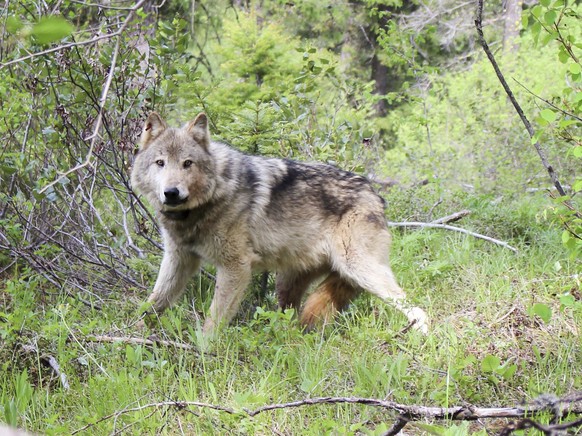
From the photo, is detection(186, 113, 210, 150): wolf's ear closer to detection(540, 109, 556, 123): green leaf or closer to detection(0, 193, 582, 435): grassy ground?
detection(0, 193, 582, 435): grassy ground

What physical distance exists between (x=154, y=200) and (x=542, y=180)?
7996 millimetres

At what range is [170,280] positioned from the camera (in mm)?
5551

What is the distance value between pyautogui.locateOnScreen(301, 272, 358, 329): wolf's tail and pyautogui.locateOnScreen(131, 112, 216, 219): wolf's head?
4.30 feet

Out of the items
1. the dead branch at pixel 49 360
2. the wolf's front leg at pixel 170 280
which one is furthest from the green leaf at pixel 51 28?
the wolf's front leg at pixel 170 280

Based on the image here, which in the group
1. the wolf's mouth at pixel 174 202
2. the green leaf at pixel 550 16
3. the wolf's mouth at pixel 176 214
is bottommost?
the wolf's mouth at pixel 176 214

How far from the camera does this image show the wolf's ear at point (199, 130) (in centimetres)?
547

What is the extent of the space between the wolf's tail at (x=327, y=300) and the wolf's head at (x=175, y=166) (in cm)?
131

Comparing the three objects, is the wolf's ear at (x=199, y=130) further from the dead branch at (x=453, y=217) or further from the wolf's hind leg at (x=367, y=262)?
the dead branch at (x=453, y=217)

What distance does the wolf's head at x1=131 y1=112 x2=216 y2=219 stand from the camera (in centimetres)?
518

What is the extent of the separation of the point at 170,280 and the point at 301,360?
1757 millimetres

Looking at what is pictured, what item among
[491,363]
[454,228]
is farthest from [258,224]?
[491,363]

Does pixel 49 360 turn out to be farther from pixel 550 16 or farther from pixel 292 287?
pixel 550 16

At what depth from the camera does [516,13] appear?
1795 centimetres

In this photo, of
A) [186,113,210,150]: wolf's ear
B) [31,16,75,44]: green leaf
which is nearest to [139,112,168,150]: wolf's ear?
[186,113,210,150]: wolf's ear
